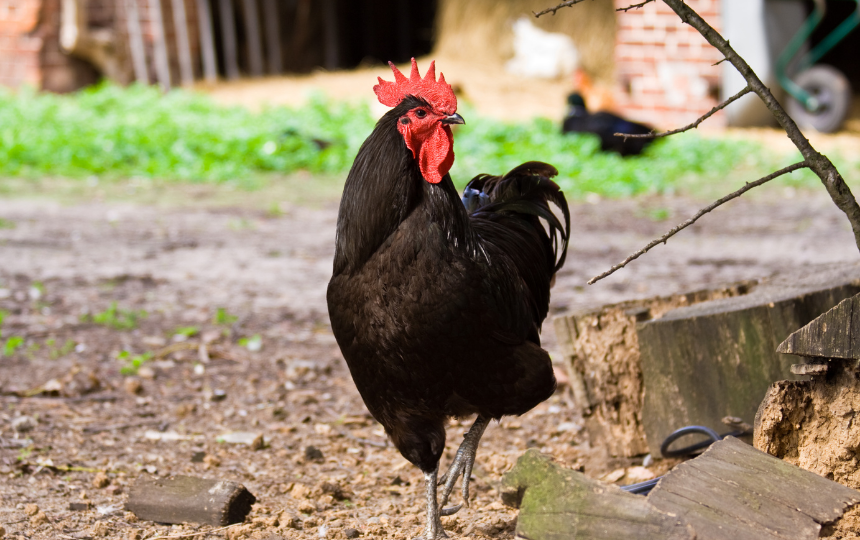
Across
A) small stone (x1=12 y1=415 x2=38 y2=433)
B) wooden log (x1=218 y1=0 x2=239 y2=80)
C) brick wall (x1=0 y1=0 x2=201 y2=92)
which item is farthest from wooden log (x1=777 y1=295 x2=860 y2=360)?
wooden log (x1=218 y1=0 x2=239 y2=80)

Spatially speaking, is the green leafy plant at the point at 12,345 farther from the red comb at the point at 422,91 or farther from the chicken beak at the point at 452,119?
the chicken beak at the point at 452,119

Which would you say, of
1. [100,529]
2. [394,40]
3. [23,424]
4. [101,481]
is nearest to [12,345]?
[23,424]

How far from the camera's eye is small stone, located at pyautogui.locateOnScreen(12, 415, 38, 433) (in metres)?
3.80

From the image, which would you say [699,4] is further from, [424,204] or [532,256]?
[424,204]

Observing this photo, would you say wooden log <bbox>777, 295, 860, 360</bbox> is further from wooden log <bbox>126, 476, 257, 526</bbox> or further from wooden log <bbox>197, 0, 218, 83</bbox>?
wooden log <bbox>197, 0, 218, 83</bbox>

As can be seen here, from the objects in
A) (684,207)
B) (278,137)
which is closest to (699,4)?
(684,207)

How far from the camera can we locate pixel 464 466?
321 centimetres

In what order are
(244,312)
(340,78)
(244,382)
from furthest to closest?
(340,78), (244,312), (244,382)

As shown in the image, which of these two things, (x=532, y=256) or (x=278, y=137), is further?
(x=278, y=137)

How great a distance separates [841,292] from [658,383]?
0.77m

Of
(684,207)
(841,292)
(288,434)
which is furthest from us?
(684,207)

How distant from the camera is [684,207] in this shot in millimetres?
8453

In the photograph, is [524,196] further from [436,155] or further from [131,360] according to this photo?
[131,360]

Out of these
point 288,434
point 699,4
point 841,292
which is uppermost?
point 699,4
